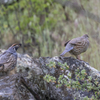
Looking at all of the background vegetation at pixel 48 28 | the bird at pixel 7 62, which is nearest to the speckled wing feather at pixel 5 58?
the bird at pixel 7 62

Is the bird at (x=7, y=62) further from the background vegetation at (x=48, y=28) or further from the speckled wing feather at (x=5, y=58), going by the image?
the background vegetation at (x=48, y=28)

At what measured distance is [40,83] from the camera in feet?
9.29

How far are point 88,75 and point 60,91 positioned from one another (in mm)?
509

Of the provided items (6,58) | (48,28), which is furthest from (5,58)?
(48,28)

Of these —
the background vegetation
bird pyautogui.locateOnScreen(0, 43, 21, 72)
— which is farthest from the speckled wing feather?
the background vegetation

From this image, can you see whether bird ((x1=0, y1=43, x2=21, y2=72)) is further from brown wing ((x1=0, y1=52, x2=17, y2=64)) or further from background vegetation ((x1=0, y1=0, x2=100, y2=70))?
background vegetation ((x1=0, y1=0, x2=100, y2=70))

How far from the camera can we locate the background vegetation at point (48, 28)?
4277 mm

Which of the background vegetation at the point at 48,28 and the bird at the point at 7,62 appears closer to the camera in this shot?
the bird at the point at 7,62

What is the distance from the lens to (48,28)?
595cm

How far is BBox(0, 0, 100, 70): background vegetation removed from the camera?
14.0 ft

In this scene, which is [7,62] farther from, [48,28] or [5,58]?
[48,28]

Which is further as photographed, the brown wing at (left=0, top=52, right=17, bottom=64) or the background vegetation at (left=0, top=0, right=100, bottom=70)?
the background vegetation at (left=0, top=0, right=100, bottom=70)

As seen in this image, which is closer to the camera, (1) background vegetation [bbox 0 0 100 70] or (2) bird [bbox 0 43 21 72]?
(2) bird [bbox 0 43 21 72]

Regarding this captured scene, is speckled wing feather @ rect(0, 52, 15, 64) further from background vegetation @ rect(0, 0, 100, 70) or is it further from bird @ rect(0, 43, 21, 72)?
background vegetation @ rect(0, 0, 100, 70)
